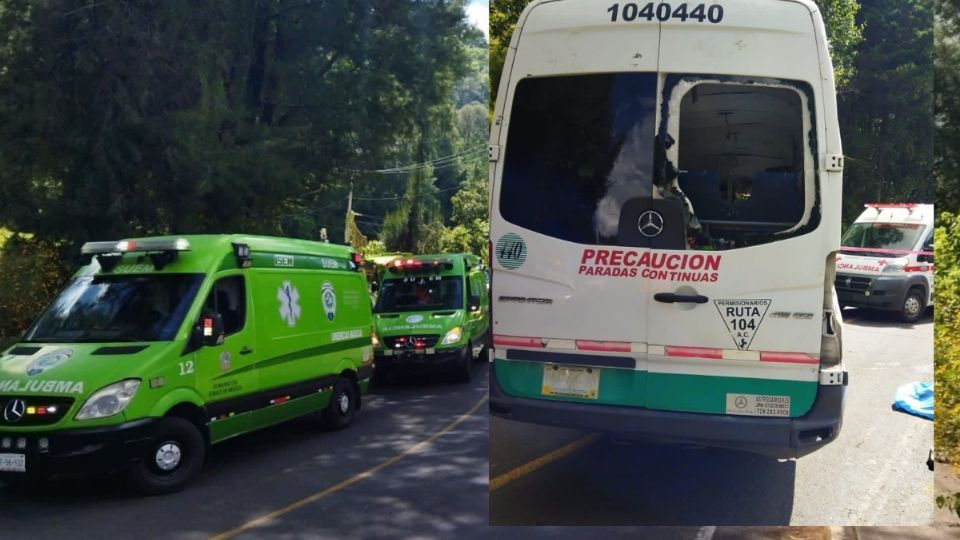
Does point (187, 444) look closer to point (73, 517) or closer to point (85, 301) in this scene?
point (73, 517)

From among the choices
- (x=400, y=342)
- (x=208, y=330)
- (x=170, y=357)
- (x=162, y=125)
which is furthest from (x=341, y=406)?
(x=162, y=125)

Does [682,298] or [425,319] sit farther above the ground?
[682,298]

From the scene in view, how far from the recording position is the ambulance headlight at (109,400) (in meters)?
6.71

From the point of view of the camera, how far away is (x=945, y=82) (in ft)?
12.9

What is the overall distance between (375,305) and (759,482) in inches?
259

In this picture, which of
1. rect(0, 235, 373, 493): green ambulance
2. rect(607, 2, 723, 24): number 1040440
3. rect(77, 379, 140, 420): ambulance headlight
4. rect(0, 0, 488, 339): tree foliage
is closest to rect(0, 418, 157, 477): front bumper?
rect(0, 235, 373, 493): green ambulance

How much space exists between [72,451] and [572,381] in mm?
4350

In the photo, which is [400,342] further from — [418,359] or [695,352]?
[695,352]

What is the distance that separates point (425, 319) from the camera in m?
9.60

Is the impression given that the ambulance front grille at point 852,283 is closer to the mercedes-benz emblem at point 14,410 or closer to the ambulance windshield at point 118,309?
the ambulance windshield at point 118,309

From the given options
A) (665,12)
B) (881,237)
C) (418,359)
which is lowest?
(418,359)

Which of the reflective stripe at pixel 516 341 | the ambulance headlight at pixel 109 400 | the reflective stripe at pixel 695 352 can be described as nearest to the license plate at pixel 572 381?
the reflective stripe at pixel 516 341

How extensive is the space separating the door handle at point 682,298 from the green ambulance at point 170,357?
4619mm

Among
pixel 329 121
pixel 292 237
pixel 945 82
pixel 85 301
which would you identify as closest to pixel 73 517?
pixel 85 301
